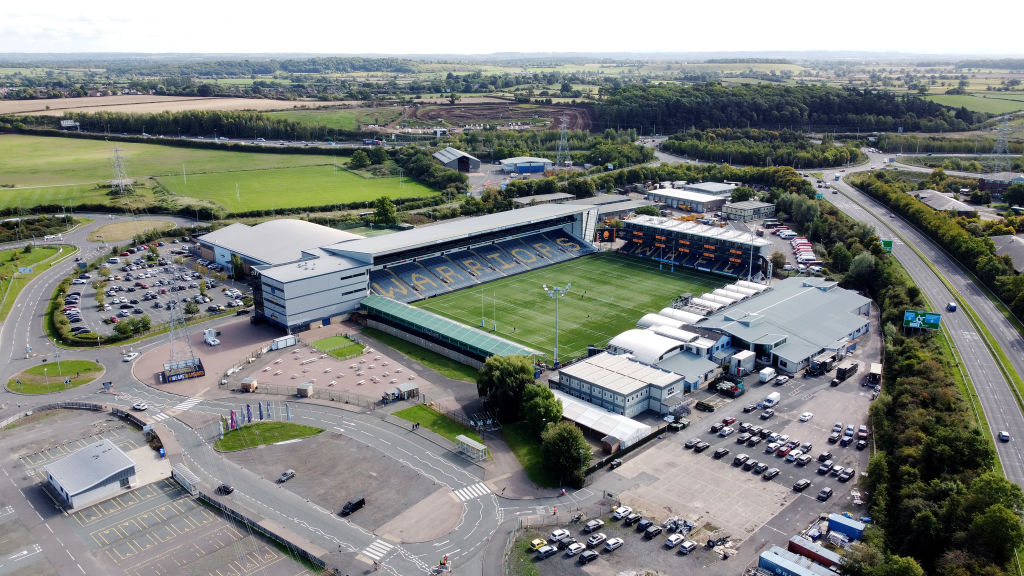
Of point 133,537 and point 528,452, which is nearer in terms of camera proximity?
point 133,537

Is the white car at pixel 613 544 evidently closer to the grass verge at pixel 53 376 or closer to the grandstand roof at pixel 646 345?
the grandstand roof at pixel 646 345

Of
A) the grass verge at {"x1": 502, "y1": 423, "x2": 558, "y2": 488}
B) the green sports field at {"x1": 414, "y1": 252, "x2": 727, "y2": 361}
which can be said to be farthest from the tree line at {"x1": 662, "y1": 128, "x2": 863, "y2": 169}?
the grass verge at {"x1": 502, "y1": 423, "x2": 558, "y2": 488}

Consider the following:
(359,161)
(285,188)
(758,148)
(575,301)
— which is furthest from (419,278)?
(758,148)

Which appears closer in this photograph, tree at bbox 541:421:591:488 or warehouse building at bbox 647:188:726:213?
tree at bbox 541:421:591:488

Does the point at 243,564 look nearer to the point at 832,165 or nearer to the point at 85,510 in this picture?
the point at 85,510

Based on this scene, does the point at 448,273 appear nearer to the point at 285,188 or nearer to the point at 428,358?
the point at 428,358

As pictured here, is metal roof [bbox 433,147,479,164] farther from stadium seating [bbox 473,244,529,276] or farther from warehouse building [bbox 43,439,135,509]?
warehouse building [bbox 43,439,135,509]

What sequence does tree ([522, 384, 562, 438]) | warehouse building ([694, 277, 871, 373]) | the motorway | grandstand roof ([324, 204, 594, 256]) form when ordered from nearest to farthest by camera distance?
tree ([522, 384, 562, 438])
the motorway
warehouse building ([694, 277, 871, 373])
grandstand roof ([324, 204, 594, 256])
